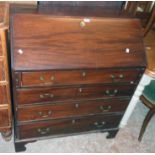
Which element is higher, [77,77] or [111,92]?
[77,77]

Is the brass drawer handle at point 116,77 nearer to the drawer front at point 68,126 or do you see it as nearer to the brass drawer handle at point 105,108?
the brass drawer handle at point 105,108

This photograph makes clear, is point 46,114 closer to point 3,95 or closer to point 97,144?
point 3,95

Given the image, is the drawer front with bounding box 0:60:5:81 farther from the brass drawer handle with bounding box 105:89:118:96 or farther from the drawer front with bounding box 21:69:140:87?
the brass drawer handle with bounding box 105:89:118:96

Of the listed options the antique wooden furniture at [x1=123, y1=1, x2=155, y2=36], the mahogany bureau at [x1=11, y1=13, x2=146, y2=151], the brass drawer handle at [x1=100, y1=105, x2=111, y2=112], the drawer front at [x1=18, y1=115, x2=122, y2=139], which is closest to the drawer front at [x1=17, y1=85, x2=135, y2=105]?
the mahogany bureau at [x1=11, y1=13, x2=146, y2=151]

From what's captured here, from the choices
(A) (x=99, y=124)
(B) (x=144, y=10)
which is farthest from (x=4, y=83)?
(B) (x=144, y=10)

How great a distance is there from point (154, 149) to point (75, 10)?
144 centimetres

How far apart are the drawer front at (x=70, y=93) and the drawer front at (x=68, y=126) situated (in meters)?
0.25

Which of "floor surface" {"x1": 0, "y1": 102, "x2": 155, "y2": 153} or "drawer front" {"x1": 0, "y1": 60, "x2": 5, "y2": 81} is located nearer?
"drawer front" {"x1": 0, "y1": 60, "x2": 5, "y2": 81}

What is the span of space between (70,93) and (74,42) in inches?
13.9

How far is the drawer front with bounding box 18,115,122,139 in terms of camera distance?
5.42 feet

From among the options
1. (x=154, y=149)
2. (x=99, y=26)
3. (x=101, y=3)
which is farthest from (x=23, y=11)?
(x=154, y=149)

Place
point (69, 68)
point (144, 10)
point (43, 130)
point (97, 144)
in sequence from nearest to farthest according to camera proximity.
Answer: point (69, 68) → point (43, 130) → point (144, 10) → point (97, 144)

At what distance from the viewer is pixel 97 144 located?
6.48 feet

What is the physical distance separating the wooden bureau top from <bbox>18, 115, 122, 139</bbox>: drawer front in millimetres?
548
